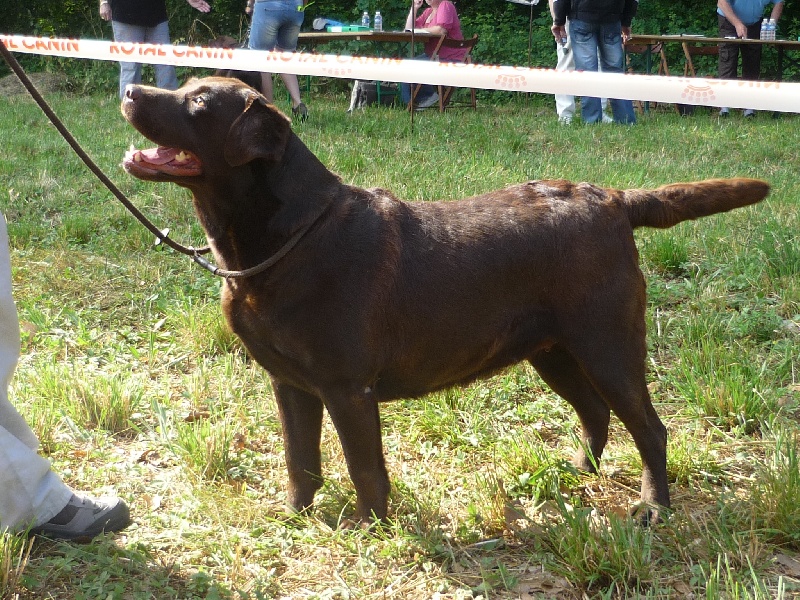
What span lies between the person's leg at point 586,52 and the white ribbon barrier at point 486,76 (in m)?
5.16

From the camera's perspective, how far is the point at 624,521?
9.77 feet

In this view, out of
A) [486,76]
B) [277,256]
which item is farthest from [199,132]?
[486,76]

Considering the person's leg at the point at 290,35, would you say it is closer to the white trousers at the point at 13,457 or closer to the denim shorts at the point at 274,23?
the denim shorts at the point at 274,23

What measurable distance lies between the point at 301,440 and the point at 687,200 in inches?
63.5

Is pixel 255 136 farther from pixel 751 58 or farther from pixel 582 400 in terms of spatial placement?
pixel 751 58

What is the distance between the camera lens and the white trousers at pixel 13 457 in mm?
2566

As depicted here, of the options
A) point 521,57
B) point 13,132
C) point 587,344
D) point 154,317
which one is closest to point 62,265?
point 154,317

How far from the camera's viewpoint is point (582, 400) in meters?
3.41

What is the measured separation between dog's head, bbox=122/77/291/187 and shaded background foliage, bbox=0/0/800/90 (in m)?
15.3

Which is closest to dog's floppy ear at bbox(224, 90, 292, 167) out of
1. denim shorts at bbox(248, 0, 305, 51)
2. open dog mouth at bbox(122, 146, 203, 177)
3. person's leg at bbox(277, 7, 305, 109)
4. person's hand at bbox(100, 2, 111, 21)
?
open dog mouth at bbox(122, 146, 203, 177)

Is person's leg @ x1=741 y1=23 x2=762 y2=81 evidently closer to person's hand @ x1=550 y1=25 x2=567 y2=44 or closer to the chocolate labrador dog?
person's hand @ x1=550 y1=25 x2=567 y2=44

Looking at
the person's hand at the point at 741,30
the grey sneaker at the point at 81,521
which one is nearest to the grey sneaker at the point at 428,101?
the person's hand at the point at 741,30

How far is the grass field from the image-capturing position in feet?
8.77

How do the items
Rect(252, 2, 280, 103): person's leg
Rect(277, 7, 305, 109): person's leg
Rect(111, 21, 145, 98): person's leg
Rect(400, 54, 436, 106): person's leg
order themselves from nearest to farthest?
Rect(111, 21, 145, 98): person's leg, Rect(252, 2, 280, 103): person's leg, Rect(277, 7, 305, 109): person's leg, Rect(400, 54, 436, 106): person's leg
